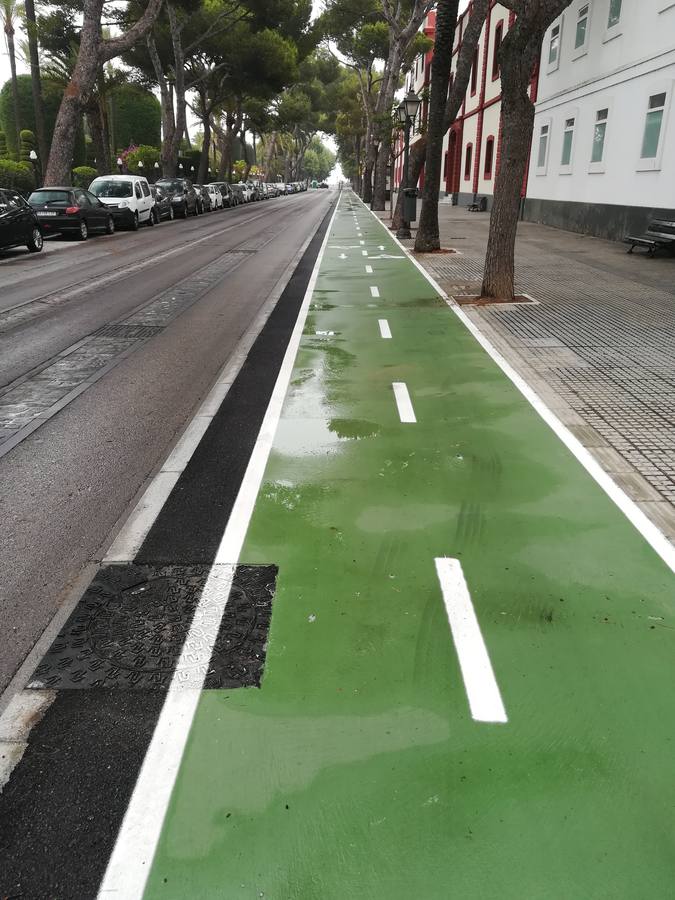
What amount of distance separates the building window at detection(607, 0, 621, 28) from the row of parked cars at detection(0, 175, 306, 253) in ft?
59.4

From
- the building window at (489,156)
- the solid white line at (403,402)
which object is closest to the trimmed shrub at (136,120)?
the building window at (489,156)

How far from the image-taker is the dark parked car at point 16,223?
19.3 metres

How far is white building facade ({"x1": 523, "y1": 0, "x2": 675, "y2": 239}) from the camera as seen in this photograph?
19125 millimetres

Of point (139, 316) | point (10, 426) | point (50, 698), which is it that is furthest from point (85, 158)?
point (50, 698)

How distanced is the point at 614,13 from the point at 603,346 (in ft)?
59.4

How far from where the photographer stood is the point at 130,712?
10.2 ft

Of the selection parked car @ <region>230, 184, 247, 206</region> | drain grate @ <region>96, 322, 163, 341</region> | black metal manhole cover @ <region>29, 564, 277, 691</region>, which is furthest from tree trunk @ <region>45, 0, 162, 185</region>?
black metal manhole cover @ <region>29, 564, 277, 691</region>

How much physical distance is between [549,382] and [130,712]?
20.4 ft

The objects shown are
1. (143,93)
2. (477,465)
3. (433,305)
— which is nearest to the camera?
(477,465)

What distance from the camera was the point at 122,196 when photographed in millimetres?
28625

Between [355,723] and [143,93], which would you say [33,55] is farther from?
[355,723]

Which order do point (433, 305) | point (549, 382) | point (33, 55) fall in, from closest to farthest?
1. point (549, 382)
2. point (433, 305)
3. point (33, 55)

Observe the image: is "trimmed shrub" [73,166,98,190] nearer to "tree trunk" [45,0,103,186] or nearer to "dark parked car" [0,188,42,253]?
"tree trunk" [45,0,103,186]

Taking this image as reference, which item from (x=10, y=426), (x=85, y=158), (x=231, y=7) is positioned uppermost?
(x=231, y=7)
